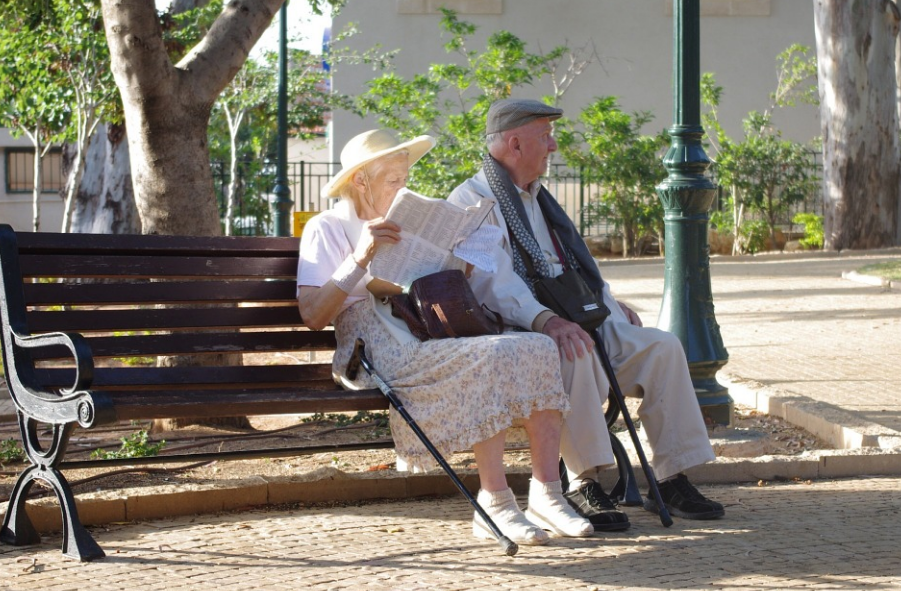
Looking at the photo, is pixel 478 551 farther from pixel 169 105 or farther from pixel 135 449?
pixel 169 105

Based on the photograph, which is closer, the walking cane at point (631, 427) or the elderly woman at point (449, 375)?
the elderly woman at point (449, 375)

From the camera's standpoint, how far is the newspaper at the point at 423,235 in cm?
440

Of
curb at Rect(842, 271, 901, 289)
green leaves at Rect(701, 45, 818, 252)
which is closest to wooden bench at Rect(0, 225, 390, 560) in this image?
curb at Rect(842, 271, 901, 289)

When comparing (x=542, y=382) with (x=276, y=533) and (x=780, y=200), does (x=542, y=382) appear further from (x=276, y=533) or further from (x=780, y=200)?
(x=780, y=200)

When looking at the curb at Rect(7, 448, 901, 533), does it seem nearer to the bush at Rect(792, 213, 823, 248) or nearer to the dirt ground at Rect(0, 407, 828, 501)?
the dirt ground at Rect(0, 407, 828, 501)

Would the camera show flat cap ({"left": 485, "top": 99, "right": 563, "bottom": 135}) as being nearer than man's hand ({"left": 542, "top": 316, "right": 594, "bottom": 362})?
No

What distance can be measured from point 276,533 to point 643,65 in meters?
27.8

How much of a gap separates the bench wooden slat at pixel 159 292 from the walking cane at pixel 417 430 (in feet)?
1.60

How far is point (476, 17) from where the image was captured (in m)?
30.0

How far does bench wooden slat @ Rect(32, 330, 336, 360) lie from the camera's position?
457 cm

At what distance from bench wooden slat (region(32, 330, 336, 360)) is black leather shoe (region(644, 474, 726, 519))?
1.43m

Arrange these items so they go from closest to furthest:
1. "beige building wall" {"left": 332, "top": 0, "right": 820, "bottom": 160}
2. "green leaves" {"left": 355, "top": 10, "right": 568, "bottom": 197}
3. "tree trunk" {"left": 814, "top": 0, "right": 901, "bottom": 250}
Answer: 1. "green leaves" {"left": 355, "top": 10, "right": 568, "bottom": 197}
2. "tree trunk" {"left": 814, "top": 0, "right": 901, "bottom": 250}
3. "beige building wall" {"left": 332, "top": 0, "right": 820, "bottom": 160}

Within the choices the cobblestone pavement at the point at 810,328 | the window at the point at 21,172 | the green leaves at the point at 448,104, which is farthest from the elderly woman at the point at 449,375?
the window at the point at 21,172

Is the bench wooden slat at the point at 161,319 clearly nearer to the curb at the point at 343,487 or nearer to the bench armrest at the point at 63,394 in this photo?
the bench armrest at the point at 63,394
